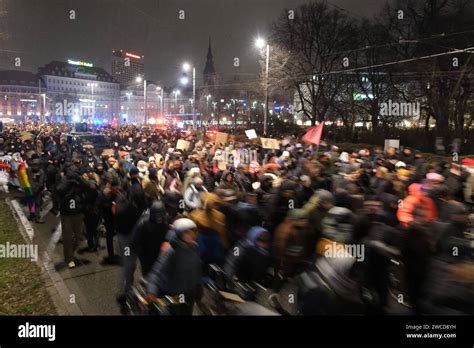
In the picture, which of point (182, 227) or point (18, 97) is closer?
point (182, 227)

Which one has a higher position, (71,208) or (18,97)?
(18,97)

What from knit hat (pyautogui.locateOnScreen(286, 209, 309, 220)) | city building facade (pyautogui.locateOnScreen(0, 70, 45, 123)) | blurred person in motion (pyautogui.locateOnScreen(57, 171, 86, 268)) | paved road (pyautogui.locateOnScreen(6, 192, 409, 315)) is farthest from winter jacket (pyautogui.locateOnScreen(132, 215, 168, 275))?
city building facade (pyautogui.locateOnScreen(0, 70, 45, 123))

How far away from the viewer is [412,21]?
94.4 feet

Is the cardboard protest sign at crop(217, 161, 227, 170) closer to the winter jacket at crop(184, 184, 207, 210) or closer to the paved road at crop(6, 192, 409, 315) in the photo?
the winter jacket at crop(184, 184, 207, 210)

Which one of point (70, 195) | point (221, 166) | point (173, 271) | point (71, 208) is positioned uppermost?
point (221, 166)

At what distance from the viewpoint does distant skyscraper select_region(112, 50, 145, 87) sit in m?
111

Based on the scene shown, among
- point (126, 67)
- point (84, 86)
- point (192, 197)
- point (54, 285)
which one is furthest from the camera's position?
point (84, 86)

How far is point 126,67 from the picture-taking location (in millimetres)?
129250

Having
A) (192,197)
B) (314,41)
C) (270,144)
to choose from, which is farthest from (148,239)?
(314,41)

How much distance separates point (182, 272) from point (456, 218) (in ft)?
13.6

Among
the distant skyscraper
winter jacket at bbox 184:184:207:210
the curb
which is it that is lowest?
the curb

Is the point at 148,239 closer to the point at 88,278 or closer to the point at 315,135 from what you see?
the point at 88,278

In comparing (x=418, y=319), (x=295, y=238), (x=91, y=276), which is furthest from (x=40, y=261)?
(x=418, y=319)

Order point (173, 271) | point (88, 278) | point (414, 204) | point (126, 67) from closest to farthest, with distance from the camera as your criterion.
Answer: point (173, 271) → point (414, 204) → point (88, 278) → point (126, 67)
